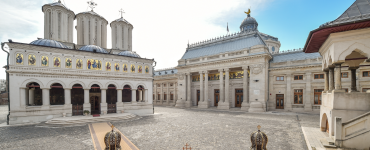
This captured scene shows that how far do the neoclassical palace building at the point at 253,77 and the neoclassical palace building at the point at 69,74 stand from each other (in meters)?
12.9

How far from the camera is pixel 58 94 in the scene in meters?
21.8

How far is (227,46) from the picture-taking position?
3509 cm

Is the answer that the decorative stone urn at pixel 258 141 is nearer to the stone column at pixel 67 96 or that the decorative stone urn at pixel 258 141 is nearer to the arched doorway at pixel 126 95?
the stone column at pixel 67 96

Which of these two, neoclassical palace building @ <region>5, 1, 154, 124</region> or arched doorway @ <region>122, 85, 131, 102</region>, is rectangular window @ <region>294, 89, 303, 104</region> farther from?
arched doorway @ <region>122, 85, 131, 102</region>

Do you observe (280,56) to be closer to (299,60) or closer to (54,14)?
(299,60)

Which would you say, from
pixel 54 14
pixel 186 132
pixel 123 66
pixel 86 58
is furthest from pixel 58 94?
pixel 186 132

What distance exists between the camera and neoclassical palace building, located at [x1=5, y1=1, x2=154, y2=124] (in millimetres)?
17672

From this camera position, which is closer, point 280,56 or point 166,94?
point 280,56

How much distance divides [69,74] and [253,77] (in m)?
27.9

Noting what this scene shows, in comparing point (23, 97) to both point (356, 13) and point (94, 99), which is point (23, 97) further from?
point (356, 13)

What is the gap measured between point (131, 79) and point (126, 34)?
43.3ft

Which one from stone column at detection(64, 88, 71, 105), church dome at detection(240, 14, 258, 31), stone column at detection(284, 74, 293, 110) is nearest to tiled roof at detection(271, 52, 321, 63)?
stone column at detection(284, 74, 293, 110)

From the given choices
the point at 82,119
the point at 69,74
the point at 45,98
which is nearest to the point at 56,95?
the point at 45,98

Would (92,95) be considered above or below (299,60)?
below
